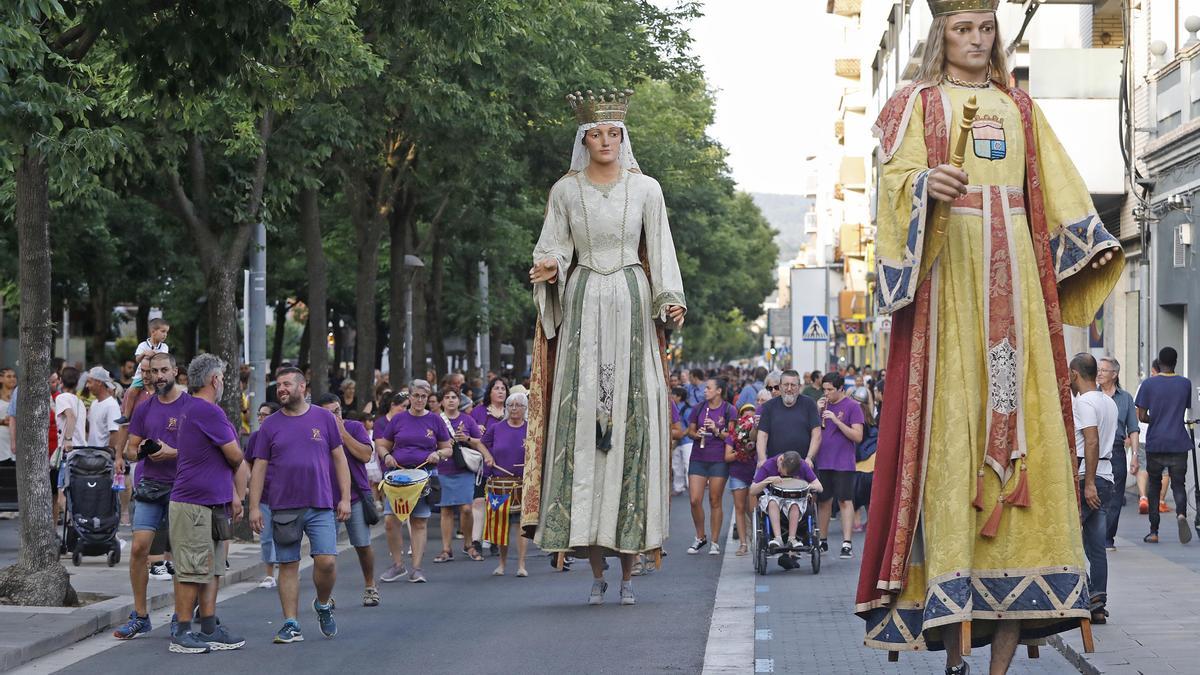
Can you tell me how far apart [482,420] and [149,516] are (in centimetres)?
669

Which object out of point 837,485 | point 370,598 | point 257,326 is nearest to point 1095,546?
point 370,598

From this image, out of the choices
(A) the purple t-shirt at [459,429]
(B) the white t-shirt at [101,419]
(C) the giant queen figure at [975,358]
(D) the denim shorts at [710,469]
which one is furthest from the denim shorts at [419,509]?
(C) the giant queen figure at [975,358]

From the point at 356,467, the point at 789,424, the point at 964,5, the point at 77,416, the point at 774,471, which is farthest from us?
the point at 77,416

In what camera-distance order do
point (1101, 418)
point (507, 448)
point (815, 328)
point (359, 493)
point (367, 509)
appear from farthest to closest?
point (815, 328)
point (507, 448)
point (359, 493)
point (367, 509)
point (1101, 418)

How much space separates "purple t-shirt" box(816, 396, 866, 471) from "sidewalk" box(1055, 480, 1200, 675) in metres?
2.69

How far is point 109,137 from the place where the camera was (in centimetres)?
1402

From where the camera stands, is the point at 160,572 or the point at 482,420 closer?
the point at 160,572

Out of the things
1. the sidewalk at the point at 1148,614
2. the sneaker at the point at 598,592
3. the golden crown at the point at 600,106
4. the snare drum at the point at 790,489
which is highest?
the golden crown at the point at 600,106

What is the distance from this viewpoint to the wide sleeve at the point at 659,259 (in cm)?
1333

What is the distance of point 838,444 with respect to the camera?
18.9 m

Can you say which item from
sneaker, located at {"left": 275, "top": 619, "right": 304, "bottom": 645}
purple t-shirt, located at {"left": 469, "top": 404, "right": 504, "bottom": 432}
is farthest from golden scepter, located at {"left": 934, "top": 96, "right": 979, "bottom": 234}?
purple t-shirt, located at {"left": 469, "top": 404, "right": 504, "bottom": 432}

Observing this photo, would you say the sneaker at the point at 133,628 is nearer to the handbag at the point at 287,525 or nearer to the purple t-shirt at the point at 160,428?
the purple t-shirt at the point at 160,428

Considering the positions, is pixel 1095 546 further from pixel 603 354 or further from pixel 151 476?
pixel 151 476

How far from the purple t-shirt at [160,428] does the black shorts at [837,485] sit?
7877 millimetres
